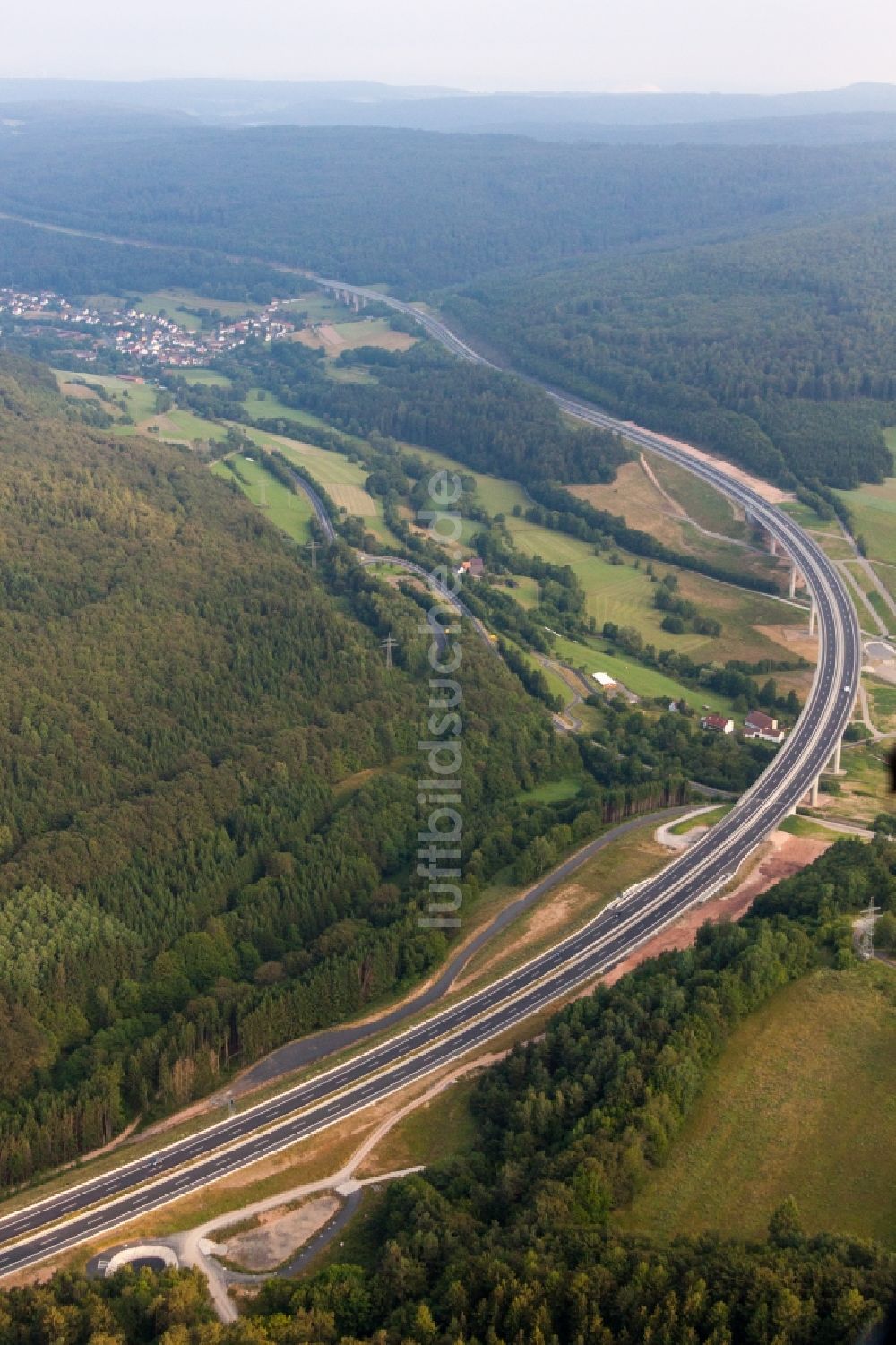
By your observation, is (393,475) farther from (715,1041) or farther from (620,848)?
(715,1041)

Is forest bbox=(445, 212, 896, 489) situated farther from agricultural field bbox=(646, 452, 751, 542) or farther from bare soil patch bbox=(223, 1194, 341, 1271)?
bare soil patch bbox=(223, 1194, 341, 1271)

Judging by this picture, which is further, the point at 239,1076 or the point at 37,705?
the point at 37,705

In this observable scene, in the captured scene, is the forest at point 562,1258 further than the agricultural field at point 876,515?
No

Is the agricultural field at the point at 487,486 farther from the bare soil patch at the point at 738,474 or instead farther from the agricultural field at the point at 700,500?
the bare soil patch at the point at 738,474

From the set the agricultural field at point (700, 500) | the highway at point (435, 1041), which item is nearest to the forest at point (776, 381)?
the agricultural field at point (700, 500)

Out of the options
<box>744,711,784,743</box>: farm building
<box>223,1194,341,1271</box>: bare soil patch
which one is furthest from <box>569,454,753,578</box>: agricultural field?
<box>223,1194,341,1271</box>: bare soil patch

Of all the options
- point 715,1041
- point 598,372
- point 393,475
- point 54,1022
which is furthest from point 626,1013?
point 598,372

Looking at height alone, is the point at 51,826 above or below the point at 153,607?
below
